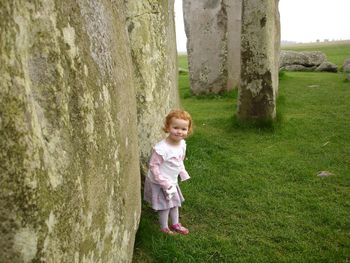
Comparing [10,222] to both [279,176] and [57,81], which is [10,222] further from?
[279,176]

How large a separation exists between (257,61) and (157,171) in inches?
156

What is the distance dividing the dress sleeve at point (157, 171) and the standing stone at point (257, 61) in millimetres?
3755

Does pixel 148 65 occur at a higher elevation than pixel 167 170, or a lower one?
higher

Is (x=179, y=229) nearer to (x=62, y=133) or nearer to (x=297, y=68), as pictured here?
(x=62, y=133)

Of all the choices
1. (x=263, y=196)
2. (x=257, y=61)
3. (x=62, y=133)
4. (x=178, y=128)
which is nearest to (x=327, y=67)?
(x=257, y=61)

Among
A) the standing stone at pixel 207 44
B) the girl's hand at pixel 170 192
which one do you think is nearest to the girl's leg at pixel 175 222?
the girl's hand at pixel 170 192

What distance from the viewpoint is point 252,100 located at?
7125mm

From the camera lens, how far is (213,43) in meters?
11.5

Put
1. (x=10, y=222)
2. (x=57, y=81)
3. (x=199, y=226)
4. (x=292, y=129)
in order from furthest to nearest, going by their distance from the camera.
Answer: (x=292, y=129) < (x=199, y=226) < (x=57, y=81) < (x=10, y=222)

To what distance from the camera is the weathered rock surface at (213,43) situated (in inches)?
450

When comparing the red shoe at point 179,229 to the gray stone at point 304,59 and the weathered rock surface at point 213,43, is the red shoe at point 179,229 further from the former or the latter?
the gray stone at point 304,59

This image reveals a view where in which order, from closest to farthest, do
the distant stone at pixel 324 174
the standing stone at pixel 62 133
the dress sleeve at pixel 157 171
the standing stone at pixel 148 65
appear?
the standing stone at pixel 62 133, the dress sleeve at pixel 157 171, the standing stone at pixel 148 65, the distant stone at pixel 324 174

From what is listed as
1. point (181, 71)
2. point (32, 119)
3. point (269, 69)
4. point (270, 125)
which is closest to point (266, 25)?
point (269, 69)

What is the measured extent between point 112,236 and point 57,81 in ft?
3.60
